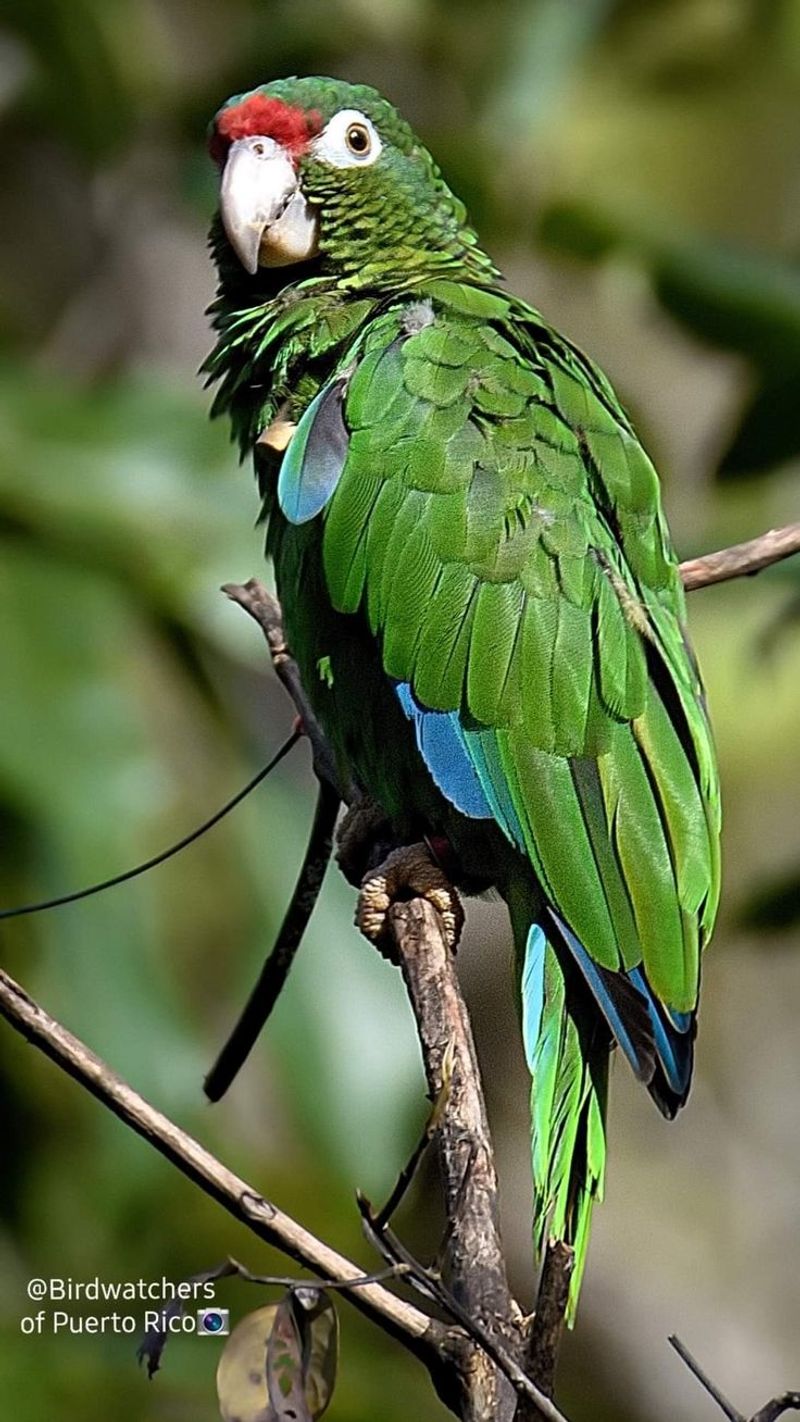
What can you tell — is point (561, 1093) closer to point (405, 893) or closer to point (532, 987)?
point (532, 987)

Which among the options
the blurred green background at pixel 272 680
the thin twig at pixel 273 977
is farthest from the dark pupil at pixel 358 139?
the thin twig at pixel 273 977

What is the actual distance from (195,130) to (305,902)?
7.60ft

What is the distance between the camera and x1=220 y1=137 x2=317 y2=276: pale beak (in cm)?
236

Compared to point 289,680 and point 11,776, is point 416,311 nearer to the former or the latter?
point 289,680

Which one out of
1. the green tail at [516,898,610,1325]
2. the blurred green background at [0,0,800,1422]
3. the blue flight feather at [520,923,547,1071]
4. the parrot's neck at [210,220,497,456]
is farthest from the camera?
the blurred green background at [0,0,800,1422]

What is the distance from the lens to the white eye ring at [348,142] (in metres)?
2.45

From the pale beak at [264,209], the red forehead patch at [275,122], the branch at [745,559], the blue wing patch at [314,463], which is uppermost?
the red forehead patch at [275,122]

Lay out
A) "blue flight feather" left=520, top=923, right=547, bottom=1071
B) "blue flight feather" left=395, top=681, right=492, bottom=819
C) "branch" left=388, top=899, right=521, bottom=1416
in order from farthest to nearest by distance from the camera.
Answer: "blue flight feather" left=395, top=681, right=492, bottom=819, "blue flight feather" left=520, top=923, right=547, bottom=1071, "branch" left=388, top=899, right=521, bottom=1416

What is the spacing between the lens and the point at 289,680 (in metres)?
2.52

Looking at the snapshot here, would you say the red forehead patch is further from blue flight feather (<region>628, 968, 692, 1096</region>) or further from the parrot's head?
blue flight feather (<region>628, 968, 692, 1096</region>)

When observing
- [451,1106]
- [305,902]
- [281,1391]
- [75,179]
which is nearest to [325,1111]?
[305,902]

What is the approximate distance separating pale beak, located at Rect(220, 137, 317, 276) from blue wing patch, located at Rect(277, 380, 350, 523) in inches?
11.1

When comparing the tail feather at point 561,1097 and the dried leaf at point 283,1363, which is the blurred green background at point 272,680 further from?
the dried leaf at point 283,1363

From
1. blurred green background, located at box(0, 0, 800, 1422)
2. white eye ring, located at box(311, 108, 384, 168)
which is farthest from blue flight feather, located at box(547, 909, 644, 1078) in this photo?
white eye ring, located at box(311, 108, 384, 168)
